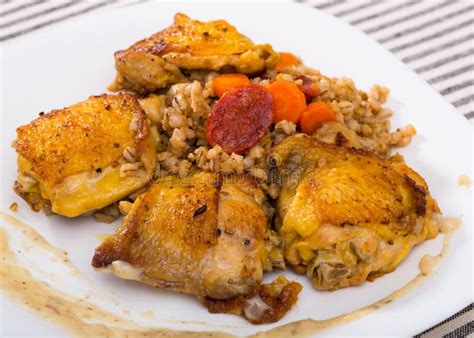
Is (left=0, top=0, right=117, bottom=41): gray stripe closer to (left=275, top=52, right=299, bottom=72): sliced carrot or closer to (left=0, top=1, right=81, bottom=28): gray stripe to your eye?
(left=0, top=1, right=81, bottom=28): gray stripe

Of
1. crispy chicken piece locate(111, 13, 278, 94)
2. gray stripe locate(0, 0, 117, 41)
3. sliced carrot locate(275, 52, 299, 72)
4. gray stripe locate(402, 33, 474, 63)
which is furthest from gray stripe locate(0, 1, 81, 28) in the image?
gray stripe locate(402, 33, 474, 63)

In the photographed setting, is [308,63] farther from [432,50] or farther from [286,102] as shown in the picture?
[432,50]

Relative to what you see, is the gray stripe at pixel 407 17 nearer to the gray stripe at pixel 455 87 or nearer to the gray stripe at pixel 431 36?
the gray stripe at pixel 431 36

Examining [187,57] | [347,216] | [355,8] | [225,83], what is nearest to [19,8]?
[187,57]

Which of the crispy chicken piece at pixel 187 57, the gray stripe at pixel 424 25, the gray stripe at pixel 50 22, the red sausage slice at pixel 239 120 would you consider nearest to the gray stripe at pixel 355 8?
the gray stripe at pixel 424 25

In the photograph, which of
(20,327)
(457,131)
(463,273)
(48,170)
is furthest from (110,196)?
(457,131)

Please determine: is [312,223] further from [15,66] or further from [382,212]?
[15,66]
